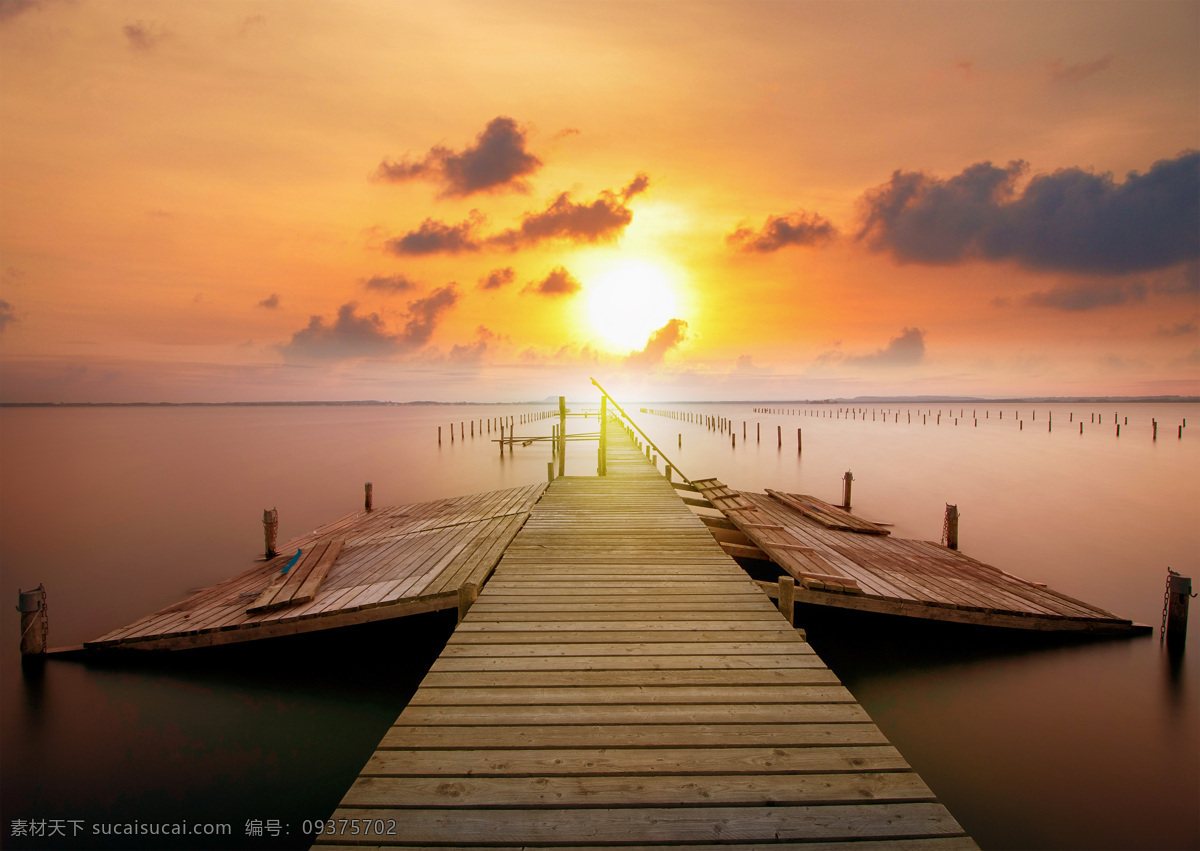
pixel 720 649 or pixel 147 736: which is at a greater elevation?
pixel 720 649

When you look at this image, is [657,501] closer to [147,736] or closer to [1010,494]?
[147,736]

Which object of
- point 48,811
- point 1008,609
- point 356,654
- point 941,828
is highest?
point 941,828

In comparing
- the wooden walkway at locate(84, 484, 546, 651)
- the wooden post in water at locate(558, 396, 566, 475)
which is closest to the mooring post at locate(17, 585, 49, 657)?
the wooden walkway at locate(84, 484, 546, 651)

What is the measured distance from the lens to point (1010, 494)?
24234mm

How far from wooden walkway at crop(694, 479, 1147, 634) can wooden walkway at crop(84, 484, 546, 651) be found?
480cm

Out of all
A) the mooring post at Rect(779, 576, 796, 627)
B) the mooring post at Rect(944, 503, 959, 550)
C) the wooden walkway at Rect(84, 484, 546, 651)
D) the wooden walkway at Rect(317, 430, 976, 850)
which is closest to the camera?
the wooden walkway at Rect(317, 430, 976, 850)

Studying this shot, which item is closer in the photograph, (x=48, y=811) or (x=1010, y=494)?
(x=48, y=811)

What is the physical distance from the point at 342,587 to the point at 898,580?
9439mm

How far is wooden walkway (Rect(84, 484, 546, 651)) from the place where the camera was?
24.9 feet

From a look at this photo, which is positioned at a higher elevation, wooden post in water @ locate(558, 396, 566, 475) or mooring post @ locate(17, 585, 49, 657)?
wooden post in water @ locate(558, 396, 566, 475)

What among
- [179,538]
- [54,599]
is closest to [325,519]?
[179,538]

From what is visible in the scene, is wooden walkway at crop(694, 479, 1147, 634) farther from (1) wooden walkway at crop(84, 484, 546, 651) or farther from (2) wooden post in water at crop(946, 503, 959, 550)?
(1) wooden walkway at crop(84, 484, 546, 651)

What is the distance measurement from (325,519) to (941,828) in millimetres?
21291

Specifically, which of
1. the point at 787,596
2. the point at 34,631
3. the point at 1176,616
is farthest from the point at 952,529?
the point at 34,631
